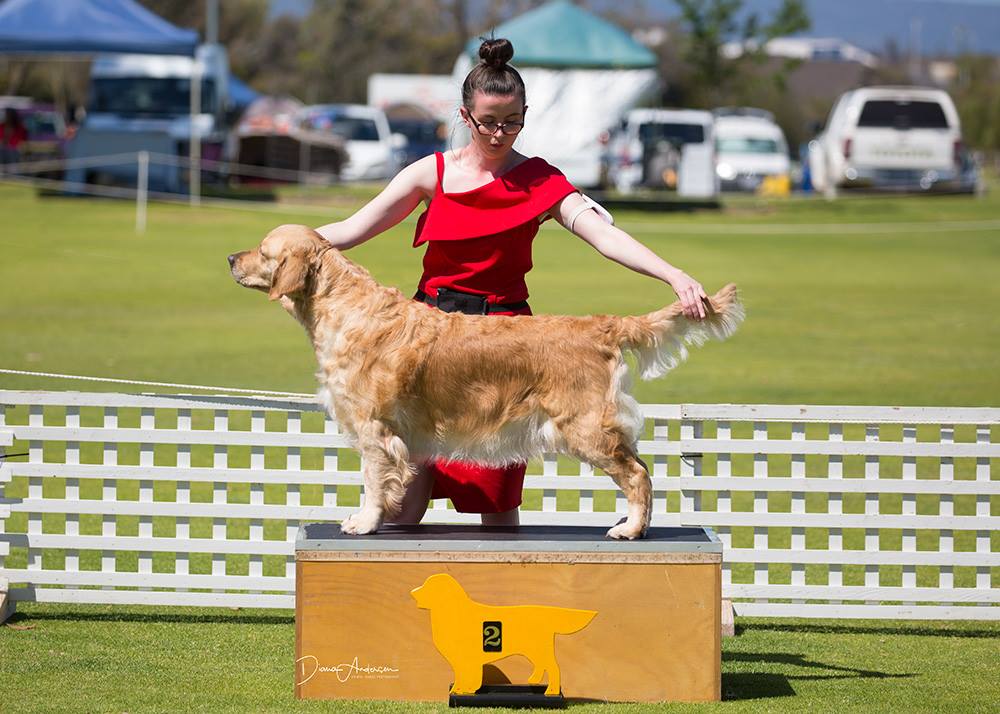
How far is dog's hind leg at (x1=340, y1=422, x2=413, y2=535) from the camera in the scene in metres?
5.00

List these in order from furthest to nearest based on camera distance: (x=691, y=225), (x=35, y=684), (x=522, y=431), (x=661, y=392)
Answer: (x=691, y=225) → (x=661, y=392) → (x=35, y=684) → (x=522, y=431)

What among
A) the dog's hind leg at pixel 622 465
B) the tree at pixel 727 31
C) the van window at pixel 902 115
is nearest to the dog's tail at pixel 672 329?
the dog's hind leg at pixel 622 465

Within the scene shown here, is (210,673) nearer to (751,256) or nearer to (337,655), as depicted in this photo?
(337,655)

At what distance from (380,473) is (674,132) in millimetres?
32044

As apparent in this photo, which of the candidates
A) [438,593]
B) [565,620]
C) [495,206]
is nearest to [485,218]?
[495,206]

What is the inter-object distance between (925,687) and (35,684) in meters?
3.54

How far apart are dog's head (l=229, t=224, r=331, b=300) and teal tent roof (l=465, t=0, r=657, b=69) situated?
2672cm

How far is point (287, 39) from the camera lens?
289 feet

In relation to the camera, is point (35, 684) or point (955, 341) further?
point (955, 341)

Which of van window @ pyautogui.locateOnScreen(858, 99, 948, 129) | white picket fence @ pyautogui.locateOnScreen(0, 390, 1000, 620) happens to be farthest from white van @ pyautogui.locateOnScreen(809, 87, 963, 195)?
white picket fence @ pyautogui.locateOnScreen(0, 390, 1000, 620)

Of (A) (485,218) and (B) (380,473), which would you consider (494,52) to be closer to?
(A) (485,218)

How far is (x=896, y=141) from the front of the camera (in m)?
32.7

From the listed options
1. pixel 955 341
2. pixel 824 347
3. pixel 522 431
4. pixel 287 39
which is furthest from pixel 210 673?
pixel 287 39

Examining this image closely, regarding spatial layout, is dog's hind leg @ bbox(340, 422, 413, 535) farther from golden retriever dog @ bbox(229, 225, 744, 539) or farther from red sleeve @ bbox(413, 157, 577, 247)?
red sleeve @ bbox(413, 157, 577, 247)
